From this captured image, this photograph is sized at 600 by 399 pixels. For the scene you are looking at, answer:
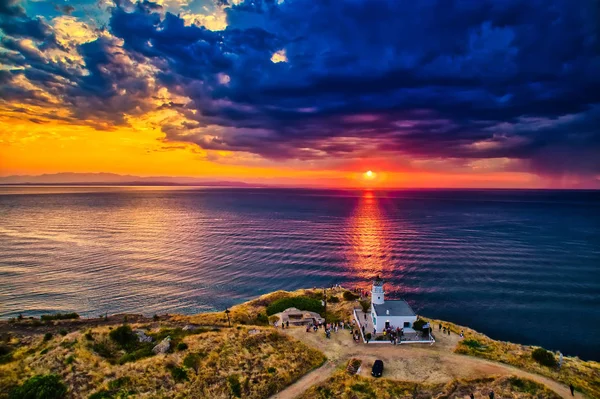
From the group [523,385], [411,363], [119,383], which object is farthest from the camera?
[411,363]

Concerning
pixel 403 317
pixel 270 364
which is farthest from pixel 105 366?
pixel 403 317

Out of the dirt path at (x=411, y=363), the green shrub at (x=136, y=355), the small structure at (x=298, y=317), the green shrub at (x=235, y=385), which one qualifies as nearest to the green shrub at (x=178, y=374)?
the green shrub at (x=136, y=355)

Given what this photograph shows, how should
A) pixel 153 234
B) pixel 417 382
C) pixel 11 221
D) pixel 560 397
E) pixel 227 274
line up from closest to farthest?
pixel 560 397
pixel 417 382
pixel 227 274
pixel 153 234
pixel 11 221

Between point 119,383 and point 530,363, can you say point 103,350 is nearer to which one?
point 119,383

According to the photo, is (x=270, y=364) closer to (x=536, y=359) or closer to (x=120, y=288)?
(x=536, y=359)

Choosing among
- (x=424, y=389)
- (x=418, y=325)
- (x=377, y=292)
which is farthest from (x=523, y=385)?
(x=377, y=292)
